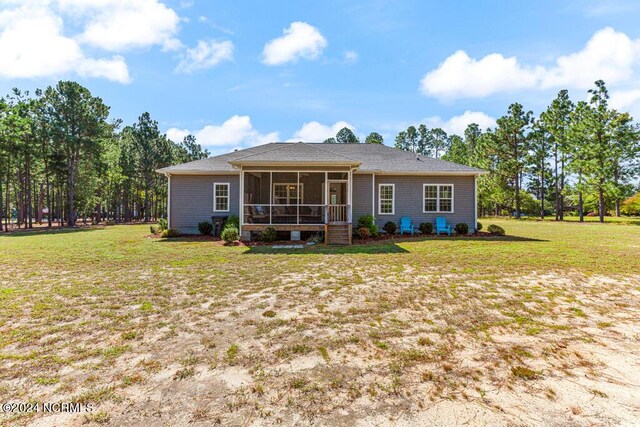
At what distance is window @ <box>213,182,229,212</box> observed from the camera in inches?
648

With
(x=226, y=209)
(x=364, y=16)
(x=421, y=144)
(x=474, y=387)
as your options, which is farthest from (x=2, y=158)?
(x=421, y=144)

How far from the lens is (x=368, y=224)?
14.8m

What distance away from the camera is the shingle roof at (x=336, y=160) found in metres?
12.8

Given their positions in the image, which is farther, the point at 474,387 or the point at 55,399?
the point at 474,387

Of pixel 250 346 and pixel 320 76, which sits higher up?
pixel 320 76

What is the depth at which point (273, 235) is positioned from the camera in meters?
13.4

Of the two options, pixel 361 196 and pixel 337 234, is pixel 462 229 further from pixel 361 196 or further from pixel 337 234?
pixel 337 234

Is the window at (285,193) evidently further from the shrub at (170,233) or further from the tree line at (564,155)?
the tree line at (564,155)

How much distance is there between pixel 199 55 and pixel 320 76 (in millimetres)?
7556

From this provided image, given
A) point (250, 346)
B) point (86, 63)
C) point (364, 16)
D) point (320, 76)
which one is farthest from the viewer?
point (320, 76)

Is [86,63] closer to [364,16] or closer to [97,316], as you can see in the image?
[364,16]

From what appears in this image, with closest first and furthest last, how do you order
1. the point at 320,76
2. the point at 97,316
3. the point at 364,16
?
the point at 97,316 < the point at 364,16 < the point at 320,76

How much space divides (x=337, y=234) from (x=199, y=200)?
7.91 metres

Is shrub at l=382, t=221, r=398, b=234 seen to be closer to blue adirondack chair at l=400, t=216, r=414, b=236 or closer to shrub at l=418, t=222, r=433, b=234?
blue adirondack chair at l=400, t=216, r=414, b=236
